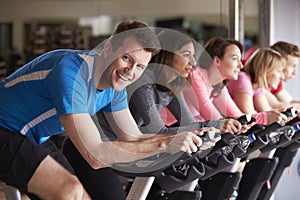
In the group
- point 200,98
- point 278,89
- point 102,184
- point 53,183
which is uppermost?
point 53,183

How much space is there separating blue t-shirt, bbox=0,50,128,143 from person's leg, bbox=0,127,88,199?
101 millimetres

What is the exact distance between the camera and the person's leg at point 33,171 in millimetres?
2658

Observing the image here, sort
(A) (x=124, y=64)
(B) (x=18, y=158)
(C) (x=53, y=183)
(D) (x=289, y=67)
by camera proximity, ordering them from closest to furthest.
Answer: (C) (x=53, y=183) < (B) (x=18, y=158) < (A) (x=124, y=64) < (D) (x=289, y=67)

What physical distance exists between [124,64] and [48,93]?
13.2 inches

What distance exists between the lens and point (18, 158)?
110 inches

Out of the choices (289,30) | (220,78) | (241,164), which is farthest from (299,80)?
(220,78)

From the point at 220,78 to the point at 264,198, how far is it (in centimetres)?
93

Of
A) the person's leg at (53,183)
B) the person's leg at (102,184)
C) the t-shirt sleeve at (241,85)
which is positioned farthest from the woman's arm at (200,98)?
the person's leg at (53,183)

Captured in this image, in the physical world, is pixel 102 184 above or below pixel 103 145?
below

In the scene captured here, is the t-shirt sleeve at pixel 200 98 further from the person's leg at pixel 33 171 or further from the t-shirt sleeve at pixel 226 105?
the person's leg at pixel 33 171

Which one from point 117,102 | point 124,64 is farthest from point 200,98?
point 124,64

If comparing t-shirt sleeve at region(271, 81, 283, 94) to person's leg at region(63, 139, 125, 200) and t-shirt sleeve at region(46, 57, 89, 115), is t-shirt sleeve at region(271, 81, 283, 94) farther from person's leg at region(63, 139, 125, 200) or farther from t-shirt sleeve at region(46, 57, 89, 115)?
t-shirt sleeve at region(46, 57, 89, 115)

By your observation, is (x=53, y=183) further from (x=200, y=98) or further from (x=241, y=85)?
(x=241, y=85)

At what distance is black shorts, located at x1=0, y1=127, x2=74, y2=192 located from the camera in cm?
276
